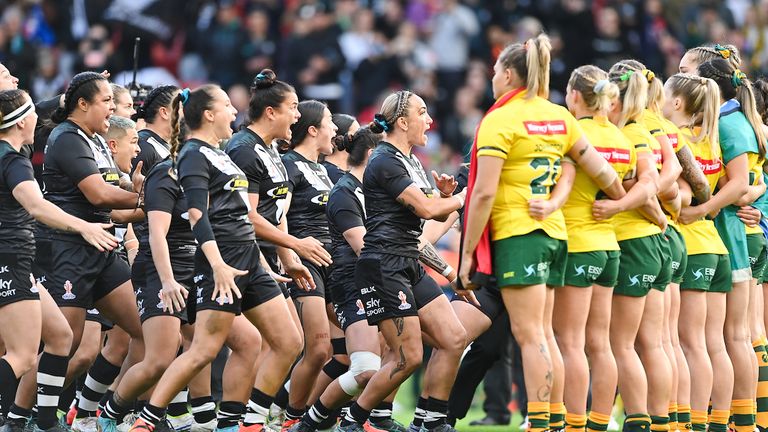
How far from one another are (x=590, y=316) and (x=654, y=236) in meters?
0.78

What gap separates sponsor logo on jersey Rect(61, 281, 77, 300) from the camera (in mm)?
8734

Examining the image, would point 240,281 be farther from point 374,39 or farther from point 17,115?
point 374,39

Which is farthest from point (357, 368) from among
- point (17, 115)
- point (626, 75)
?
point (17, 115)

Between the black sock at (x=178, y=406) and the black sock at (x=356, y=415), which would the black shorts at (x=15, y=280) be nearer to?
the black sock at (x=178, y=406)

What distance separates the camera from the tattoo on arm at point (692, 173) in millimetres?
8781

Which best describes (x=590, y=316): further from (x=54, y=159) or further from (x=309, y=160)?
(x=54, y=159)

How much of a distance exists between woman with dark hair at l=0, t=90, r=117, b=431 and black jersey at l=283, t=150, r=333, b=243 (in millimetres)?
1952

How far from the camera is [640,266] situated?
8117 millimetres

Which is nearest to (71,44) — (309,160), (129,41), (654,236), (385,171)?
(129,41)

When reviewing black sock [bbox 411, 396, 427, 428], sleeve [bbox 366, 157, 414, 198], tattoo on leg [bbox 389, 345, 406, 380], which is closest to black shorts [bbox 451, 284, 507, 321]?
black sock [bbox 411, 396, 427, 428]

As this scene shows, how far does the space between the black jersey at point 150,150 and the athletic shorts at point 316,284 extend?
1411 mm

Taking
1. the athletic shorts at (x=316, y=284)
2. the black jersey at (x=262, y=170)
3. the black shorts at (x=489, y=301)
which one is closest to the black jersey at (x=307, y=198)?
the athletic shorts at (x=316, y=284)

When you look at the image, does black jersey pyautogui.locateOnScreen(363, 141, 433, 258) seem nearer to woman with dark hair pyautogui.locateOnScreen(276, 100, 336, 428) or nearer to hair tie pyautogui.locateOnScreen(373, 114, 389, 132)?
hair tie pyautogui.locateOnScreen(373, 114, 389, 132)

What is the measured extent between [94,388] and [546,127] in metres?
4.11
